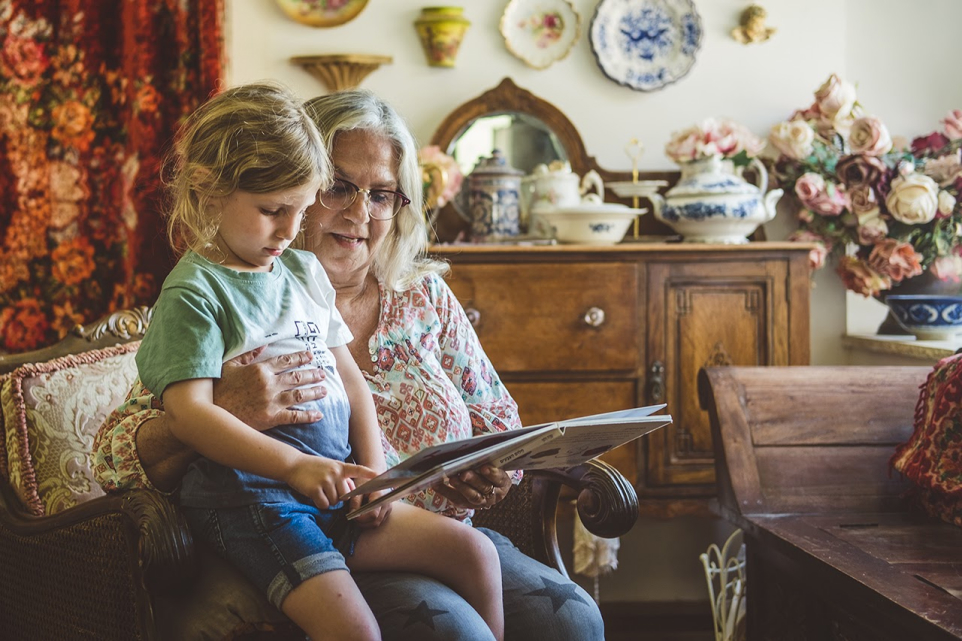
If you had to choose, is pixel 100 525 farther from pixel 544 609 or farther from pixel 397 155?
pixel 397 155

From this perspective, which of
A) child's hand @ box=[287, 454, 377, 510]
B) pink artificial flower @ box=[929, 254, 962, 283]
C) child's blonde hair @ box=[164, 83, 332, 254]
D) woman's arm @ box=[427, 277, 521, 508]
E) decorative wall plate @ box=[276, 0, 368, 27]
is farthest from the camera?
decorative wall plate @ box=[276, 0, 368, 27]

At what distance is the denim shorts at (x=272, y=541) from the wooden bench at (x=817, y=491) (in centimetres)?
88

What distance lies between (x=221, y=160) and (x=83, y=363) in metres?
0.76

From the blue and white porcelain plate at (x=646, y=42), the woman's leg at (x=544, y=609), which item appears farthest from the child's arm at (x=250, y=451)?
the blue and white porcelain plate at (x=646, y=42)

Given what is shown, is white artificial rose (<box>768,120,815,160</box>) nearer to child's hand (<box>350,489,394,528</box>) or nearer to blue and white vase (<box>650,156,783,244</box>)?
blue and white vase (<box>650,156,783,244</box>)

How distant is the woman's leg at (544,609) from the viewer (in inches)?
57.7

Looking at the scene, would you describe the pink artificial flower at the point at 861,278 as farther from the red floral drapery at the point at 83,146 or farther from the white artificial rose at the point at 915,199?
the red floral drapery at the point at 83,146

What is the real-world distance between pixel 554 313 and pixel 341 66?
3.47ft

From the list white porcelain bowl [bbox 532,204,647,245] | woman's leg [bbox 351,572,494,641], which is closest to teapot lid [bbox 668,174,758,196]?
white porcelain bowl [bbox 532,204,647,245]

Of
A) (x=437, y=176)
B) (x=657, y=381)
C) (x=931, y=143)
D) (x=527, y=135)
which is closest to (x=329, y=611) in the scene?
(x=657, y=381)

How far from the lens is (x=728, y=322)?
2652 millimetres

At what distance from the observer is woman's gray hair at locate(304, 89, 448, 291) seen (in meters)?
1.63

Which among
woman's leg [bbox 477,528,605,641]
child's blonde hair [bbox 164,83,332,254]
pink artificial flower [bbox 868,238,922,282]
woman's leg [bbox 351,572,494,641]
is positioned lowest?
woman's leg [bbox 477,528,605,641]

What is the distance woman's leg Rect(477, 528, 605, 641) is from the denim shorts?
1.09 ft
